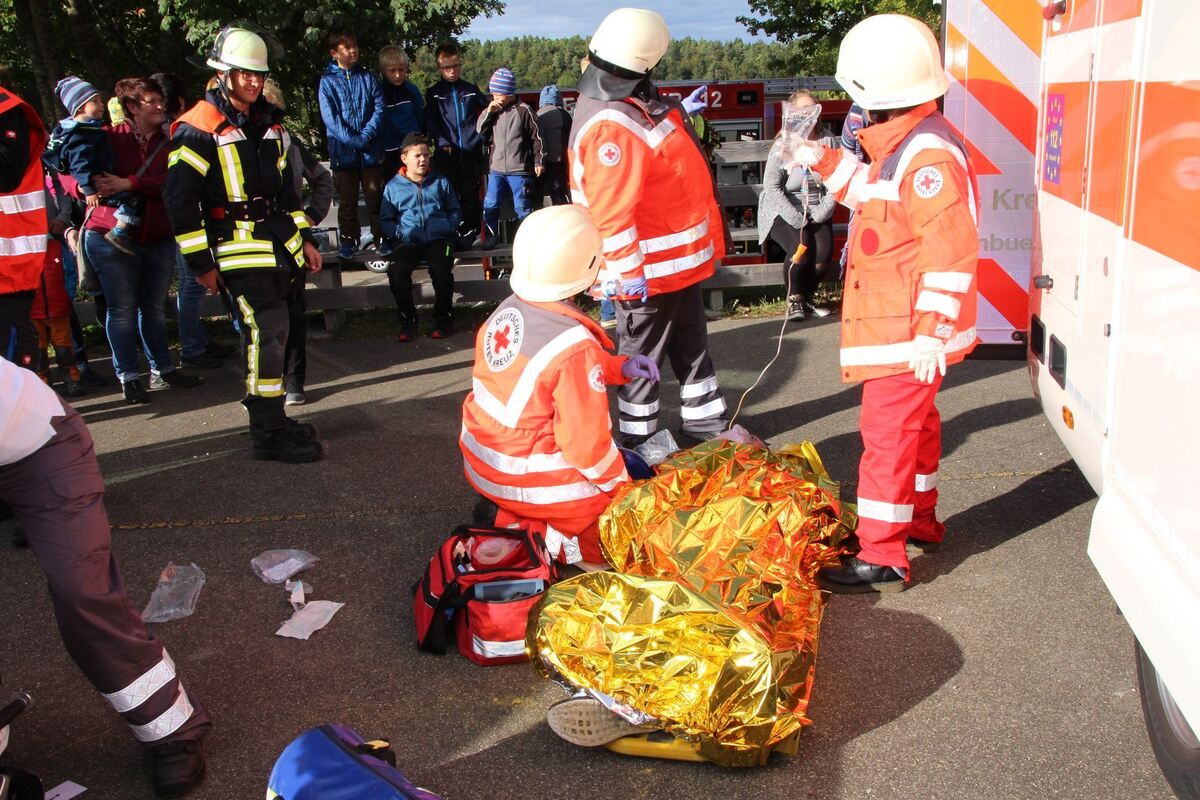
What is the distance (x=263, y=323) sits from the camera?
205 inches

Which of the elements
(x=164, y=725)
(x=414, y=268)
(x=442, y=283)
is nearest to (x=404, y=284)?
(x=414, y=268)

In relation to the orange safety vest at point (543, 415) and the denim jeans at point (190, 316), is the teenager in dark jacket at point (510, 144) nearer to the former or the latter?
the denim jeans at point (190, 316)

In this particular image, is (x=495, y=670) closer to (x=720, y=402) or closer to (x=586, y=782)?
(x=586, y=782)

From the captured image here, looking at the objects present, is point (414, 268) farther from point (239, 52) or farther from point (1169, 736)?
point (1169, 736)

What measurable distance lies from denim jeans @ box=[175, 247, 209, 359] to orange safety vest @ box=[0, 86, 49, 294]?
8.29 feet

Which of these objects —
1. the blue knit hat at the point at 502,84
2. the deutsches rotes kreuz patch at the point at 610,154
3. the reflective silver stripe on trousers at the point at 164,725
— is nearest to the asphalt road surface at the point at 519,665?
the reflective silver stripe on trousers at the point at 164,725

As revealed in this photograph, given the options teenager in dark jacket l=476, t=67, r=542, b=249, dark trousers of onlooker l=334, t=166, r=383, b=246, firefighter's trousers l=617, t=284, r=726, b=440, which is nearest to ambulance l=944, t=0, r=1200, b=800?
firefighter's trousers l=617, t=284, r=726, b=440

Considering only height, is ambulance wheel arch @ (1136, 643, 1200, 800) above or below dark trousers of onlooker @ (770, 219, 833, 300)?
below

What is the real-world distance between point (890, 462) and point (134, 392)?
192 inches

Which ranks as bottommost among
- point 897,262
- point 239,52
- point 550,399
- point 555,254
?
point 550,399

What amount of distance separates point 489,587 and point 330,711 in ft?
2.04

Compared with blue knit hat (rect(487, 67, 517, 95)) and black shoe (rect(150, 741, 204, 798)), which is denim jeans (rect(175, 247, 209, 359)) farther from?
black shoe (rect(150, 741, 204, 798))

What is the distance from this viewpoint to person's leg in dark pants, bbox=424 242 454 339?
25.0ft

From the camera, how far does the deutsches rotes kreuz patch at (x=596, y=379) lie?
3607mm
